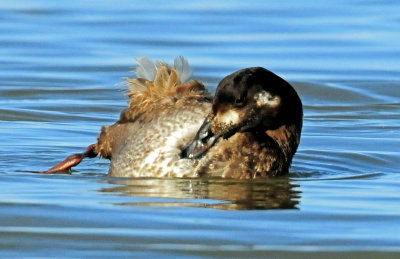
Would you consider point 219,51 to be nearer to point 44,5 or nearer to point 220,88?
point 44,5

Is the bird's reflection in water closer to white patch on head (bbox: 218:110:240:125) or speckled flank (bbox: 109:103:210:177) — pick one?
speckled flank (bbox: 109:103:210:177)

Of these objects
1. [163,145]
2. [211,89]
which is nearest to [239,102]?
[163,145]

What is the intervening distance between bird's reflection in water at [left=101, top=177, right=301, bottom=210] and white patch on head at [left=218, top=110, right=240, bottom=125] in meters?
0.50

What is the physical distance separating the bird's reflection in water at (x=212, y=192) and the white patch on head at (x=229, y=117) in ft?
1.63

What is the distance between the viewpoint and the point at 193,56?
1839 centimetres

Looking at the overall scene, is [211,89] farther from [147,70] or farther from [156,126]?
[156,126]

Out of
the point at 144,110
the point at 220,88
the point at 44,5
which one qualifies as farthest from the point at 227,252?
the point at 44,5

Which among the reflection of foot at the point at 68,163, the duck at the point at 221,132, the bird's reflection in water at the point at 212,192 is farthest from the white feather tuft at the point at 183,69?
the bird's reflection in water at the point at 212,192

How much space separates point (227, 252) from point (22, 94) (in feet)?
28.2

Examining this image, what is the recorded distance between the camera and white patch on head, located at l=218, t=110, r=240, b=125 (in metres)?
10.2

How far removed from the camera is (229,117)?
10.2m

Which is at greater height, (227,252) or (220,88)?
(220,88)

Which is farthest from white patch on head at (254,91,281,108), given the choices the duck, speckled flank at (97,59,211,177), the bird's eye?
speckled flank at (97,59,211,177)

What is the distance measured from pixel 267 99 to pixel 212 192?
974mm
